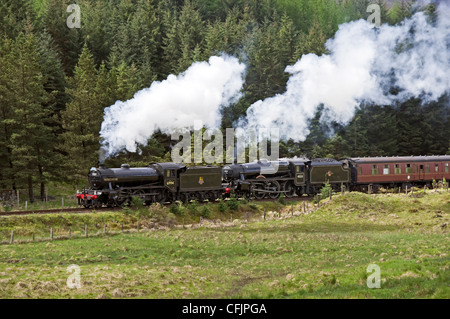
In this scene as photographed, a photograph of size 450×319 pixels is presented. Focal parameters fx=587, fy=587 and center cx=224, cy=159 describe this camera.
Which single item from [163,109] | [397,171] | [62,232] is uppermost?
[163,109]

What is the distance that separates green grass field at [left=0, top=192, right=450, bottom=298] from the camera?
2180cm

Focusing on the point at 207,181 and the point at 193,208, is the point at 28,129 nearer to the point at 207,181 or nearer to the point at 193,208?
the point at 207,181

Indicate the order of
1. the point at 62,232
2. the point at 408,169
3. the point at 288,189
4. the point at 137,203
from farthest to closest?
the point at 408,169 < the point at 288,189 < the point at 137,203 < the point at 62,232

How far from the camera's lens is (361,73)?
6334 cm

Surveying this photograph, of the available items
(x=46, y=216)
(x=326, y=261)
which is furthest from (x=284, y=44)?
(x=326, y=261)

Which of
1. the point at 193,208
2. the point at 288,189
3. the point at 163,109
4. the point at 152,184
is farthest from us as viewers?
the point at 288,189

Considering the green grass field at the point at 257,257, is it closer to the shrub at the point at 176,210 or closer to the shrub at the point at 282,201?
the shrub at the point at 176,210

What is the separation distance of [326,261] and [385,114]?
62604 millimetres

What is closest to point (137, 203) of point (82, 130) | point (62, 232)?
point (62, 232)

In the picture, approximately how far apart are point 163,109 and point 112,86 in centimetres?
1372

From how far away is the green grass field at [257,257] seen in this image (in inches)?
858

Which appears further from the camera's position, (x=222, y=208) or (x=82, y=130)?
(x=82, y=130)

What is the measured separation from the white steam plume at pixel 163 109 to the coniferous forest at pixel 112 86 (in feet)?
20.0

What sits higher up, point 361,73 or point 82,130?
point 361,73
